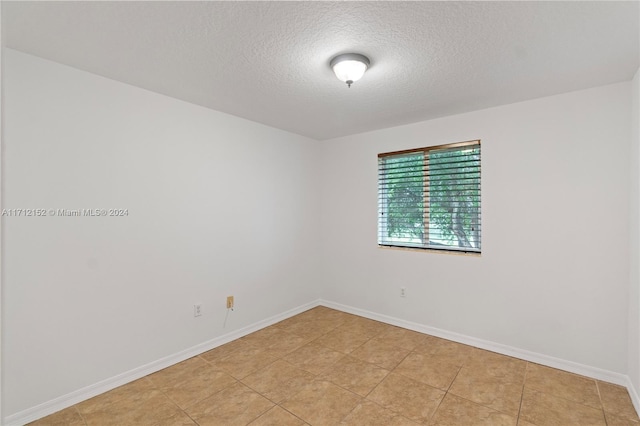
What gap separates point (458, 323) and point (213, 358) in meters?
2.55

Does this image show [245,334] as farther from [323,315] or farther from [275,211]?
[275,211]

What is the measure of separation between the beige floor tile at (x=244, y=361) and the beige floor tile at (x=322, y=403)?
0.56 meters

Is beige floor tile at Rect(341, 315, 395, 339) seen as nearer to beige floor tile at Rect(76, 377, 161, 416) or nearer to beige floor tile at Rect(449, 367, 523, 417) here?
beige floor tile at Rect(449, 367, 523, 417)

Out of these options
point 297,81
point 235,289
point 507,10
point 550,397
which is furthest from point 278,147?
point 550,397

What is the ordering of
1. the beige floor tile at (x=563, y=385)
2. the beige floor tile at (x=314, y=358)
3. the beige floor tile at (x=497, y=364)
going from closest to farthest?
the beige floor tile at (x=563, y=385)
the beige floor tile at (x=497, y=364)
the beige floor tile at (x=314, y=358)

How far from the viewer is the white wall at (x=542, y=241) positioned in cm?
241

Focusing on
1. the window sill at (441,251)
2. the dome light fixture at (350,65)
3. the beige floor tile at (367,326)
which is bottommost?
the beige floor tile at (367,326)

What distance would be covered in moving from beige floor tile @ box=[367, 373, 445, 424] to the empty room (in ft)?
0.05

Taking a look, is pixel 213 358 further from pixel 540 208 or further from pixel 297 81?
pixel 540 208

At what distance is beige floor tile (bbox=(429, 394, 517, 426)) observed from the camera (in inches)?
76.5

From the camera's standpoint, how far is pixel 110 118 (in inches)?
92.6

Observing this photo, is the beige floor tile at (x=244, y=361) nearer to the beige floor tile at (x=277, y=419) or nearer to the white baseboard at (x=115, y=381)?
the white baseboard at (x=115, y=381)

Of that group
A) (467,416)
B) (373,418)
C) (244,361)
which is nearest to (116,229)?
(244,361)

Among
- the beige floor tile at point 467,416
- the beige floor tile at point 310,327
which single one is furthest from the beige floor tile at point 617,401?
the beige floor tile at point 310,327
